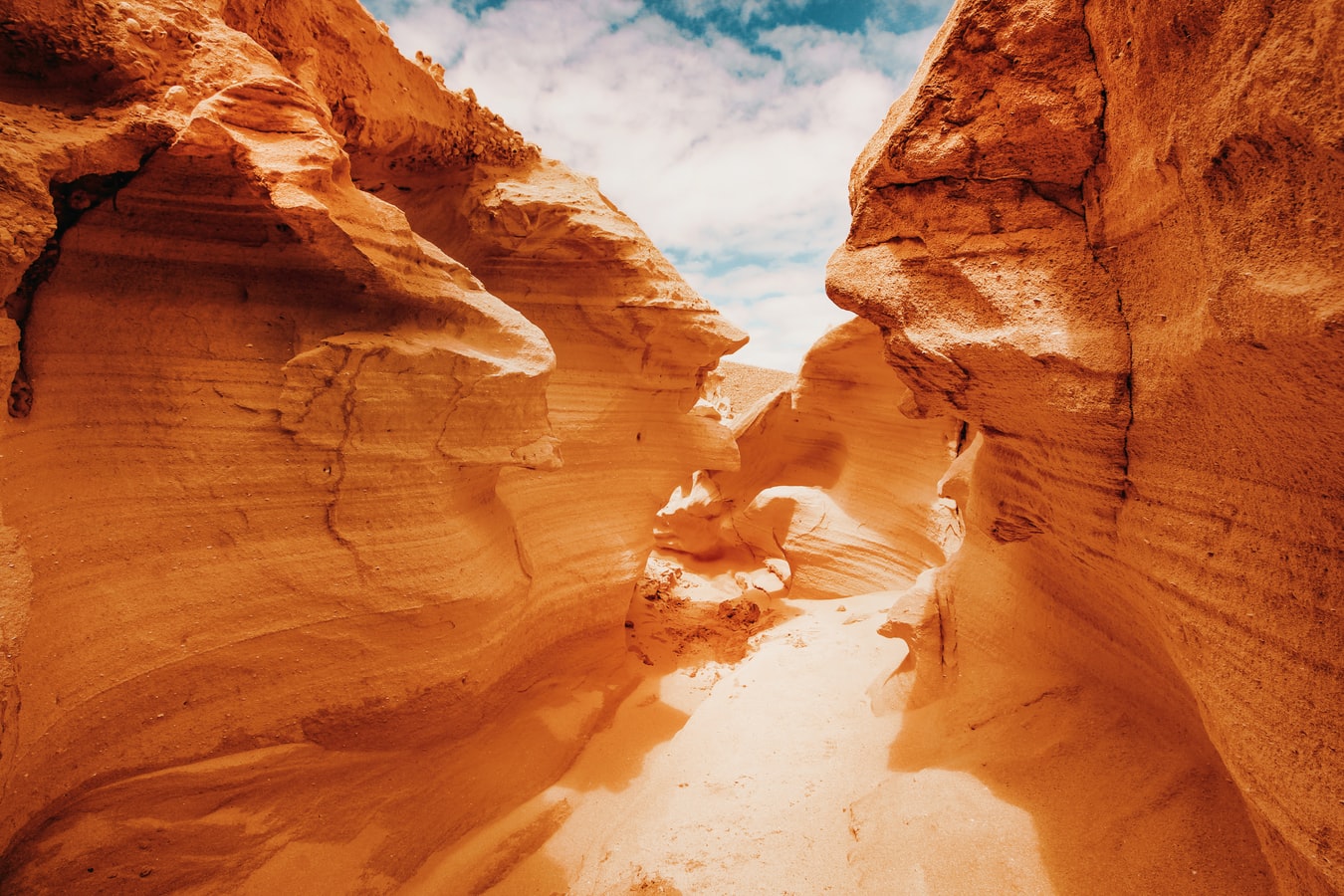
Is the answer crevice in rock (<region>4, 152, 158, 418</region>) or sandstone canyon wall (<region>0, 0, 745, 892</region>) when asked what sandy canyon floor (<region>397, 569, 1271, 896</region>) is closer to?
sandstone canyon wall (<region>0, 0, 745, 892</region>)

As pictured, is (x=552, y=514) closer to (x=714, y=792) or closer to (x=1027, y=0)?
(x=714, y=792)

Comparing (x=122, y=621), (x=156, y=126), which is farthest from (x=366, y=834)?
(x=156, y=126)

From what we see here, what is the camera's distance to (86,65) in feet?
5.76

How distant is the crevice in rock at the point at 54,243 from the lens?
1715 mm

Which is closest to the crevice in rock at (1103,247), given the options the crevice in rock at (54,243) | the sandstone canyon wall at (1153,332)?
the sandstone canyon wall at (1153,332)

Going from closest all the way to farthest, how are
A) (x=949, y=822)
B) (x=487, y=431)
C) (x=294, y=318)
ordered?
1. (x=949, y=822)
2. (x=294, y=318)
3. (x=487, y=431)

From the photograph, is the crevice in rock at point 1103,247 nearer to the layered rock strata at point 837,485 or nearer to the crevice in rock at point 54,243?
the crevice in rock at point 54,243

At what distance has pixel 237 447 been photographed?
2.13 meters

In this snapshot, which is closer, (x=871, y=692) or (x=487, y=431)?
(x=487, y=431)

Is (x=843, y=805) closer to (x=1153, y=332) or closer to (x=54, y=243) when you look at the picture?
(x=1153, y=332)

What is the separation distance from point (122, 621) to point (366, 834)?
133 centimetres

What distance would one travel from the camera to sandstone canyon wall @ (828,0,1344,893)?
100 centimetres

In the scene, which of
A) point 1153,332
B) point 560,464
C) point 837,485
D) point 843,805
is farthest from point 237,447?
point 837,485

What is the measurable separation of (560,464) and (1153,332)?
8.51 ft
